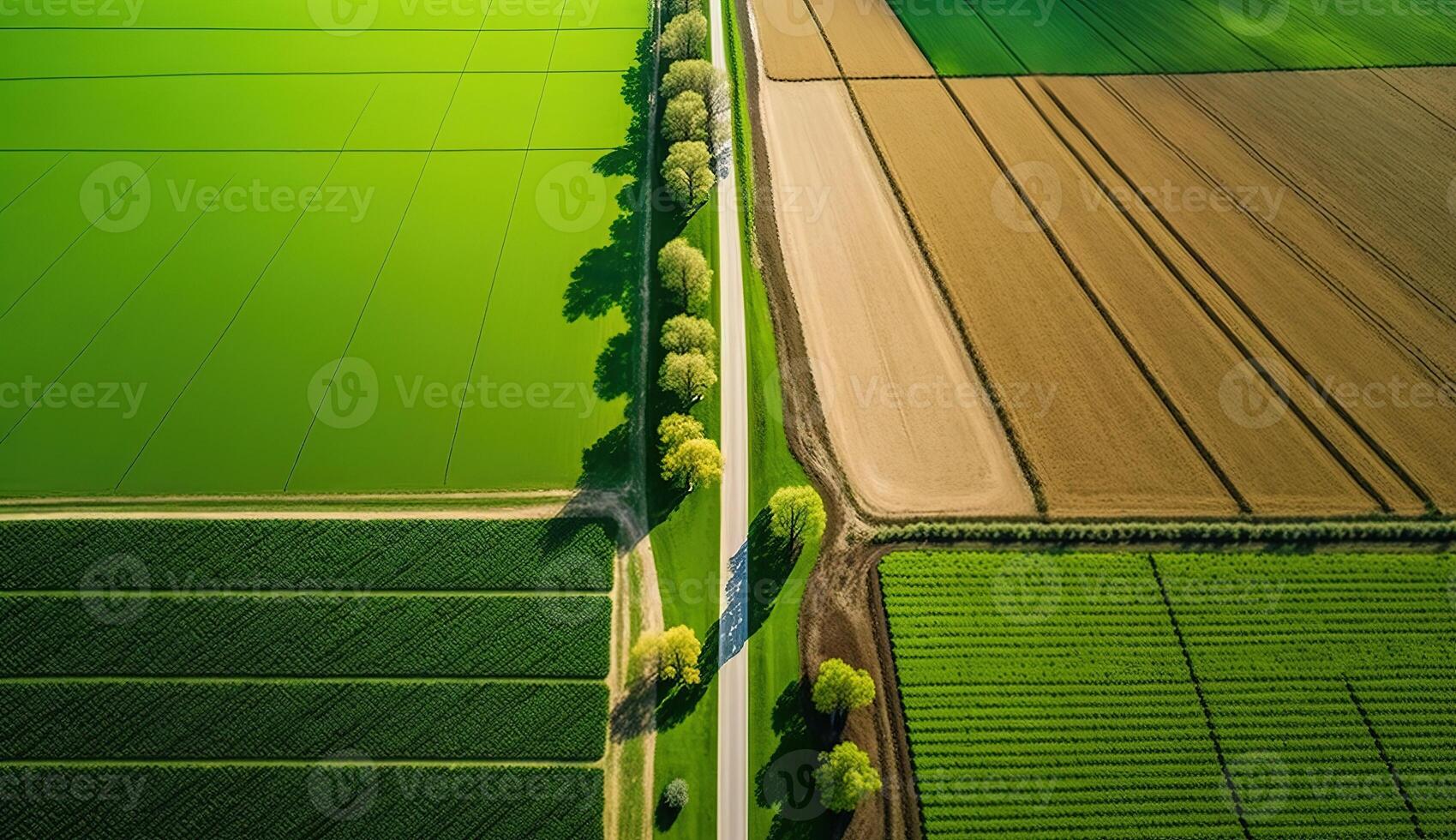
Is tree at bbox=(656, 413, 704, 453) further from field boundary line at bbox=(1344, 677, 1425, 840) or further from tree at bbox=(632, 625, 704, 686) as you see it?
field boundary line at bbox=(1344, 677, 1425, 840)

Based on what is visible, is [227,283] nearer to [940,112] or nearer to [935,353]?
[935,353]

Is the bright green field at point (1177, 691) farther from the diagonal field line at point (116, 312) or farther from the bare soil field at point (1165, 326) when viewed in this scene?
the diagonal field line at point (116, 312)

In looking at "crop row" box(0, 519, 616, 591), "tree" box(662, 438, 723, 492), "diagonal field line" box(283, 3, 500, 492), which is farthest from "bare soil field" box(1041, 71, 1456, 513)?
"diagonal field line" box(283, 3, 500, 492)

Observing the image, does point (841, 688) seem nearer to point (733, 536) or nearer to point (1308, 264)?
point (733, 536)

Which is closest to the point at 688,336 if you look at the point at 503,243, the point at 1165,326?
the point at 503,243

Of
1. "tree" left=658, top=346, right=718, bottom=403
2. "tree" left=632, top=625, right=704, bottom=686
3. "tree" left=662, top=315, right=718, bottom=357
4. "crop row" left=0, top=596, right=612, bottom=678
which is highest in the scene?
"tree" left=662, top=315, right=718, bottom=357

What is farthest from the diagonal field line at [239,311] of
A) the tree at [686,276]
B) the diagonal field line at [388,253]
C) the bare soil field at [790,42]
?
the bare soil field at [790,42]

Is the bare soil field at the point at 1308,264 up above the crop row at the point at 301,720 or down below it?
above

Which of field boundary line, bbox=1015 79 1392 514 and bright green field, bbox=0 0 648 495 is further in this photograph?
bright green field, bbox=0 0 648 495
